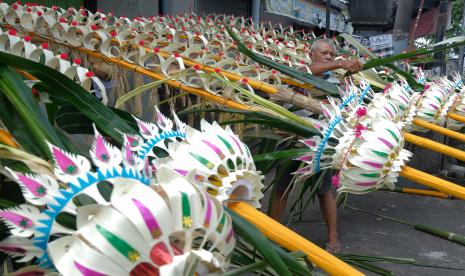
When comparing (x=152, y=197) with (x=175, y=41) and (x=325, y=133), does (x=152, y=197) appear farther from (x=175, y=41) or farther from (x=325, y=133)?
(x=175, y=41)

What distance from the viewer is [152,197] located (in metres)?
0.89

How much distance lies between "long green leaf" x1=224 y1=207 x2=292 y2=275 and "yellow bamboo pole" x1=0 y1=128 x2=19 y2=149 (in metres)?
0.52

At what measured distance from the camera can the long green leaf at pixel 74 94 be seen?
1.29 metres

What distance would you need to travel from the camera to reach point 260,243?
3.51 feet

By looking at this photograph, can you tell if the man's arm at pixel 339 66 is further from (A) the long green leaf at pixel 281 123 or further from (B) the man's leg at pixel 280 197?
(A) the long green leaf at pixel 281 123

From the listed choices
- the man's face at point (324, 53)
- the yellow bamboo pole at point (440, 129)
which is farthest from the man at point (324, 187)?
the yellow bamboo pole at point (440, 129)

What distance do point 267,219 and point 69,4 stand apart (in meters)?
4.90

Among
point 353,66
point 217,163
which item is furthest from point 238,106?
point 217,163

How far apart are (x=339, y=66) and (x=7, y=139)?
190 centimetres

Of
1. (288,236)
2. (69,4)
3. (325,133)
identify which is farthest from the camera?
(69,4)

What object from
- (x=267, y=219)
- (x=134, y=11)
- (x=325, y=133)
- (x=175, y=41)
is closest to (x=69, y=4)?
(x=134, y=11)

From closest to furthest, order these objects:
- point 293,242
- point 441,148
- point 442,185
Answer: point 293,242
point 442,185
point 441,148

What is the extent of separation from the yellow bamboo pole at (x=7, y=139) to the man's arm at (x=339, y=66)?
181cm

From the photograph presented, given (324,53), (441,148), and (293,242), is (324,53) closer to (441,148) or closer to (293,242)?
(441,148)
